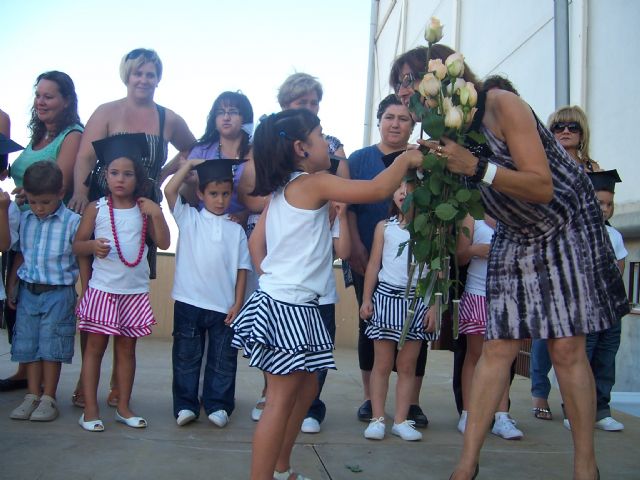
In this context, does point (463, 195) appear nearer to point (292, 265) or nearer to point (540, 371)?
point (292, 265)

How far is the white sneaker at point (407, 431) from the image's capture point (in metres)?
3.76

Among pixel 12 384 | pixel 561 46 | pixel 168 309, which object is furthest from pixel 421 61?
pixel 168 309

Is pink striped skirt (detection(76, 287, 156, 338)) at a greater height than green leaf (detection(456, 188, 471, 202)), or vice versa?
green leaf (detection(456, 188, 471, 202))

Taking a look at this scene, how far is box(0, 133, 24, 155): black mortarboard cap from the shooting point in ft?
12.6

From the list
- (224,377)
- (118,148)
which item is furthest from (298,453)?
(118,148)

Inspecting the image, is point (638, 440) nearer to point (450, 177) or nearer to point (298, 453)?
point (298, 453)

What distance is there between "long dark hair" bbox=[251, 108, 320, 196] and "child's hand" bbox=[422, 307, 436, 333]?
139cm

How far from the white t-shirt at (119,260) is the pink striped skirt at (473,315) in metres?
1.81

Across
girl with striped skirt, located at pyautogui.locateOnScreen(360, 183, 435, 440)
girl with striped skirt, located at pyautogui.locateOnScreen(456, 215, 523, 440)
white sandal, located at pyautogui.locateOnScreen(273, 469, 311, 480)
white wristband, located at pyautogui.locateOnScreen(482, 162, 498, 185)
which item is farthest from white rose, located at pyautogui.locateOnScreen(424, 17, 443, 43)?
white sandal, located at pyautogui.locateOnScreen(273, 469, 311, 480)

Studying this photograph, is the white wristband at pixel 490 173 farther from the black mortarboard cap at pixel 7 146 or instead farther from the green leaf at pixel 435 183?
the black mortarboard cap at pixel 7 146

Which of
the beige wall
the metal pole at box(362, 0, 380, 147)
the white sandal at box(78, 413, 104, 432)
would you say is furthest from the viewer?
the metal pole at box(362, 0, 380, 147)

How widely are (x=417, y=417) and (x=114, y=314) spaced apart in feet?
5.91

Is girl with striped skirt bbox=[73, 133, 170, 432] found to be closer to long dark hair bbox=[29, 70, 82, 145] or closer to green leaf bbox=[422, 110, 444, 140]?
long dark hair bbox=[29, 70, 82, 145]

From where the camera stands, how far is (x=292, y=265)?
2.79m
